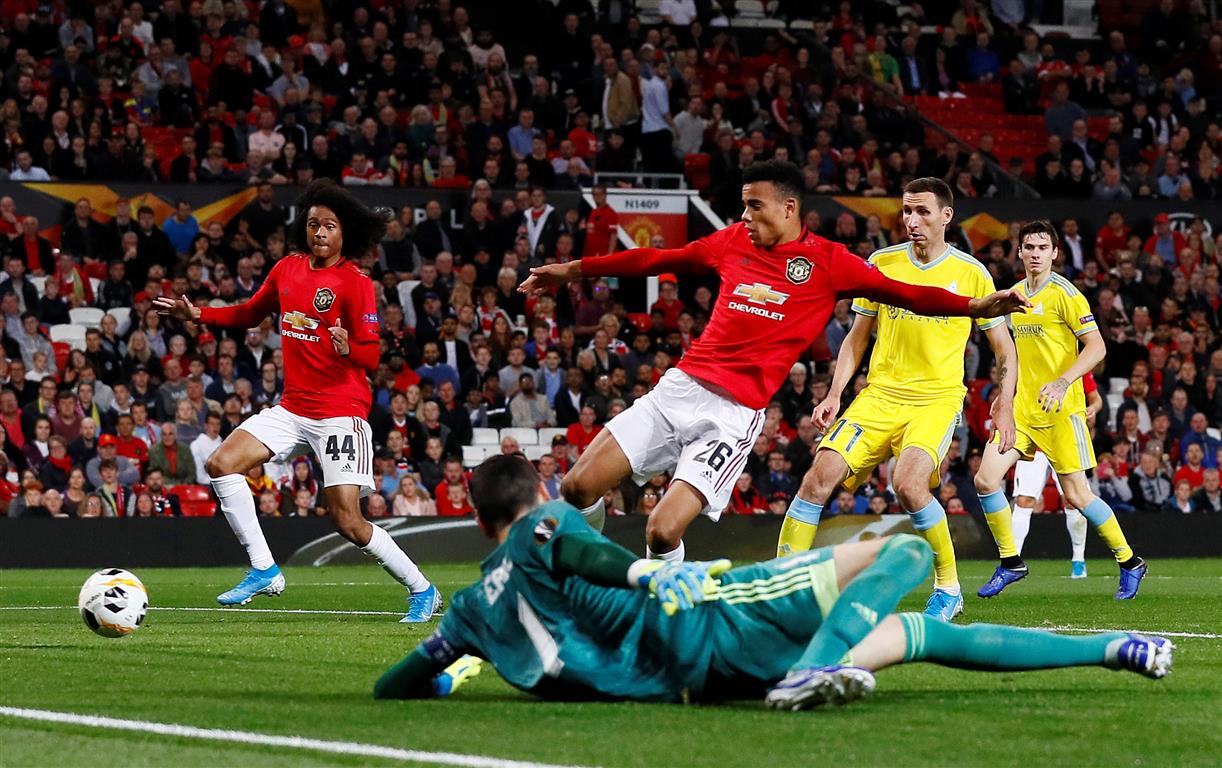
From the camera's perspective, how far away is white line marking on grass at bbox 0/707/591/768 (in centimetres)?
548

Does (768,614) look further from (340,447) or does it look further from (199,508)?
(199,508)

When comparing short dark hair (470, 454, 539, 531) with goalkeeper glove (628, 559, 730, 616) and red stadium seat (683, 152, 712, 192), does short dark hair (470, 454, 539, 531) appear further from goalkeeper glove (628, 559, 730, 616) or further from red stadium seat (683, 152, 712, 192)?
red stadium seat (683, 152, 712, 192)

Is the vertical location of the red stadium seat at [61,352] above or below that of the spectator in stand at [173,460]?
above

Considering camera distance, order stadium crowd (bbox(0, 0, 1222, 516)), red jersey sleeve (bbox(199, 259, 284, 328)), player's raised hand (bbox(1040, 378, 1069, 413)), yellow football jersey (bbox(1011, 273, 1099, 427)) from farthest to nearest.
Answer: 1. stadium crowd (bbox(0, 0, 1222, 516))
2. yellow football jersey (bbox(1011, 273, 1099, 427))
3. player's raised hand (bbox(1040, 378, 1069, 413))
4. red jersey sleeve (bbox(199, 259, 284, 328))

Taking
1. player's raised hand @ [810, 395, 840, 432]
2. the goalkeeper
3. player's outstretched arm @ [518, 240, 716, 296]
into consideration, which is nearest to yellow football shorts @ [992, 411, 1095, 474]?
player's raised hand @ [810, 395, 840, 432]

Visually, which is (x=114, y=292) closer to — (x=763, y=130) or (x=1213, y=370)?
(x=763, y=130)

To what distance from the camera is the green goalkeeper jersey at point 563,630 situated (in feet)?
21.1

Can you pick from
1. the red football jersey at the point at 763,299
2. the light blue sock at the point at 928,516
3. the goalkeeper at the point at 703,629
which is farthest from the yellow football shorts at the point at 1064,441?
the goalkeeper at the point at 703,629

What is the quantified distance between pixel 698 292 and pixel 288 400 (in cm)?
1323

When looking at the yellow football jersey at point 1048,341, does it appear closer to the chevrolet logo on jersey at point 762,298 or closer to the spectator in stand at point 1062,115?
the chevrolet logo on jersey at point 762,298

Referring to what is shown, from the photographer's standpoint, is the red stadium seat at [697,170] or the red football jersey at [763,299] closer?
the red football jersey at [763,299]

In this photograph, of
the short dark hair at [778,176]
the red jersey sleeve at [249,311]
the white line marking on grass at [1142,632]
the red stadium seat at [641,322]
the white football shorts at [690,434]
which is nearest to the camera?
the white football shorts at [690,434]

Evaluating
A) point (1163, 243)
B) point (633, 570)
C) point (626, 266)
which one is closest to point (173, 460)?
point (626, 266)

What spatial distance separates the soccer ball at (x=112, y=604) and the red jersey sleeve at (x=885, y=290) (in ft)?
13.3
